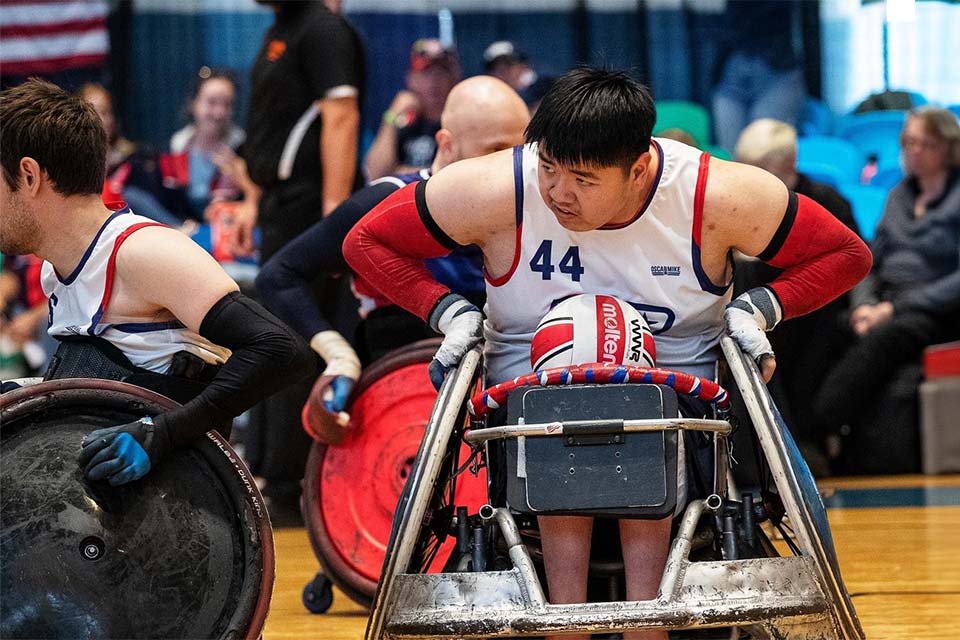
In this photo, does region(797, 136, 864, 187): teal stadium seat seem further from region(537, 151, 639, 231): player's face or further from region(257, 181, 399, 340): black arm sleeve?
region(537, 151, 639, 231): player's face

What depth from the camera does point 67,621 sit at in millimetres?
2418

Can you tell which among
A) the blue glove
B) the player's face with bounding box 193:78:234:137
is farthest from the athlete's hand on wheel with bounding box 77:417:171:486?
the player's face with bounding box 193:78:234:137

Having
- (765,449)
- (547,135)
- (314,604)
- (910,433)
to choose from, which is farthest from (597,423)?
(910,433)

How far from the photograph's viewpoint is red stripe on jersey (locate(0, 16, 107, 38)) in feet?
28.4

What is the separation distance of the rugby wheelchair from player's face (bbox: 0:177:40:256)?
0.93 meters

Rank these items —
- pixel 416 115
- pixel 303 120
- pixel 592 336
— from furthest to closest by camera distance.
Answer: pixel 416 115 → pixel 303 120 → pixel 592 336

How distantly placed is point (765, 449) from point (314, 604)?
1.94 metres

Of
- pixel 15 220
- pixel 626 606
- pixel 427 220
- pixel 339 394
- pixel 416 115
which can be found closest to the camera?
pixel 626 606

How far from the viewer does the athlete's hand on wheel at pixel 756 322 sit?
2.66 m

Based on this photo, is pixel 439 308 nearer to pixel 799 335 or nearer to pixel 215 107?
pixel 799 335

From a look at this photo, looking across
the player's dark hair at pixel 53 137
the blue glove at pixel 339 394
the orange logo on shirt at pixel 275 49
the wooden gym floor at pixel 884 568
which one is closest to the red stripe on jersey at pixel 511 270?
the player's dark hair at pixel 53 137

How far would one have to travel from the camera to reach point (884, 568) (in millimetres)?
4414

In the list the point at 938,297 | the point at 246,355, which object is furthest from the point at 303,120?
Result: the point at 938,297

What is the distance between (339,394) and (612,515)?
1.51 meters
